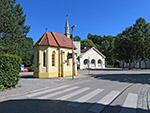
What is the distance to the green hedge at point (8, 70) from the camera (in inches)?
346

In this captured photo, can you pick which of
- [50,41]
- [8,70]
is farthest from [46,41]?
[8,70]

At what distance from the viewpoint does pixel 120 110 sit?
4867 millimetres

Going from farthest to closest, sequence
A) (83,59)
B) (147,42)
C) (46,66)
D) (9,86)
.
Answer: (83,59) < (147,42) < (46,66) < (9,86)

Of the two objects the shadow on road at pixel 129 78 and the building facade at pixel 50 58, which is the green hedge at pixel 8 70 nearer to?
the building facade at pixel 50 58

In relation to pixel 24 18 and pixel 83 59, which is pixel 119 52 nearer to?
pixel 83 59

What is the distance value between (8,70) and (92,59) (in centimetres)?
3708

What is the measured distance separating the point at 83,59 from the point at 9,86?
33.5 metres

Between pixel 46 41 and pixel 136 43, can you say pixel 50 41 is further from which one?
pixel 136 43

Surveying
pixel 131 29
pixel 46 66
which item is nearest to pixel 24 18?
pixel 46 66

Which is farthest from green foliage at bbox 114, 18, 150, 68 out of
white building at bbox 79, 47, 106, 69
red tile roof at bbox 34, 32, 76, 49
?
red tile roof at bbox 34, 32, 76, 49

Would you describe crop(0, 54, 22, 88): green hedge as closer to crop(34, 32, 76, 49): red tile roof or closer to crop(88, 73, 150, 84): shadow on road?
crop(34, 32, 76, 49): red tile roof

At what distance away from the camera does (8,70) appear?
9086 millimetres

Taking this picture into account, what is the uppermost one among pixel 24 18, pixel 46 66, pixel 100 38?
pixel 100 38

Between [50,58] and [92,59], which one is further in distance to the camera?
[92,59]
